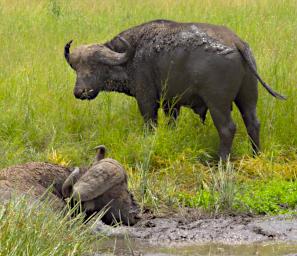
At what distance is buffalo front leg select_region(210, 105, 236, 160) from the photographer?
33.3 feet

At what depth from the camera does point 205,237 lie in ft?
25.6

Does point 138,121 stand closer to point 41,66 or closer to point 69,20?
point 41,66

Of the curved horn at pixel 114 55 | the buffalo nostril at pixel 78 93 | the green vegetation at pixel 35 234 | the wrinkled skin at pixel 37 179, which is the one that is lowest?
the buffalo nostril at pixel 78 93

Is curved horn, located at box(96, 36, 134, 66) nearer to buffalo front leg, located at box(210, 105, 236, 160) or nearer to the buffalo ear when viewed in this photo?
the buffalo ear

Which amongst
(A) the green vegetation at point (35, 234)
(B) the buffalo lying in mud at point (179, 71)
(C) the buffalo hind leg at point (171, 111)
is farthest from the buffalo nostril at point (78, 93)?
(A) the green vegetation at point (35, 234)

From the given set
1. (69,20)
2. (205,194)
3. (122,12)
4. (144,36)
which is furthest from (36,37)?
(205,194)

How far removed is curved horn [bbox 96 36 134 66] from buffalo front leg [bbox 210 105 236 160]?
1481 millimetres

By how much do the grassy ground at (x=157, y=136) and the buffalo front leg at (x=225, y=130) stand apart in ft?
0.61

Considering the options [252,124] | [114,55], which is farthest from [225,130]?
[114,55]

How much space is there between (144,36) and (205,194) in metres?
2.76

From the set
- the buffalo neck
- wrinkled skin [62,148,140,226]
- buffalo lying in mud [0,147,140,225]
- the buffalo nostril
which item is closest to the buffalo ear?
the buffalo neck

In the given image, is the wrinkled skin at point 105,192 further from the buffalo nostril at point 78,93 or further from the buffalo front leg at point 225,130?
the buffalo nostril at point 78,93

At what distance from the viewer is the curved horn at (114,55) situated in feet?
35.8

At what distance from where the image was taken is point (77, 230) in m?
6.23
